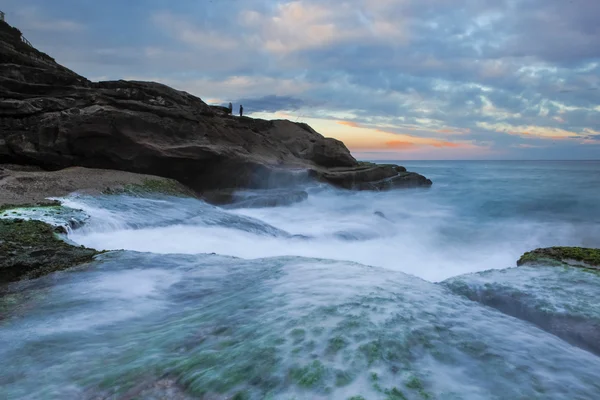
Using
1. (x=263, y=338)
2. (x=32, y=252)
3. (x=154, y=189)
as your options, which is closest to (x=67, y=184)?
(x=154, y=189)

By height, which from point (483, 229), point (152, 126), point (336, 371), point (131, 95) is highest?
point (131, 95)

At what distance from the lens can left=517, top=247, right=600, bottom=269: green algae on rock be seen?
17.5 ft

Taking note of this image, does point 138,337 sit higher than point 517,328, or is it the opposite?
point 517,328

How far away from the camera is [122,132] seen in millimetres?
15531

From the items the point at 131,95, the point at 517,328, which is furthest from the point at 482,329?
the point at 131,95

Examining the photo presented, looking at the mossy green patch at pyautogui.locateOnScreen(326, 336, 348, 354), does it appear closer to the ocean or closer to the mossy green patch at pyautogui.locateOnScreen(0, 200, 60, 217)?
the ocean

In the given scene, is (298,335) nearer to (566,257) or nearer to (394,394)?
(394,394)

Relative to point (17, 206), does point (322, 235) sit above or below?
below

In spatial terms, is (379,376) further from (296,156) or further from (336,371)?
(296,156)

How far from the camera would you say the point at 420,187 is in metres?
30.2

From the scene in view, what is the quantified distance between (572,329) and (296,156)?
72.8 feet

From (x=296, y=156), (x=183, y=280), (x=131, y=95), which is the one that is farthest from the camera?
(x=296, y=156)

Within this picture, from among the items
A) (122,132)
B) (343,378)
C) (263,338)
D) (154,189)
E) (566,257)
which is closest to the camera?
(343,378)

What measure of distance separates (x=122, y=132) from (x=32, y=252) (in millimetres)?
11206
